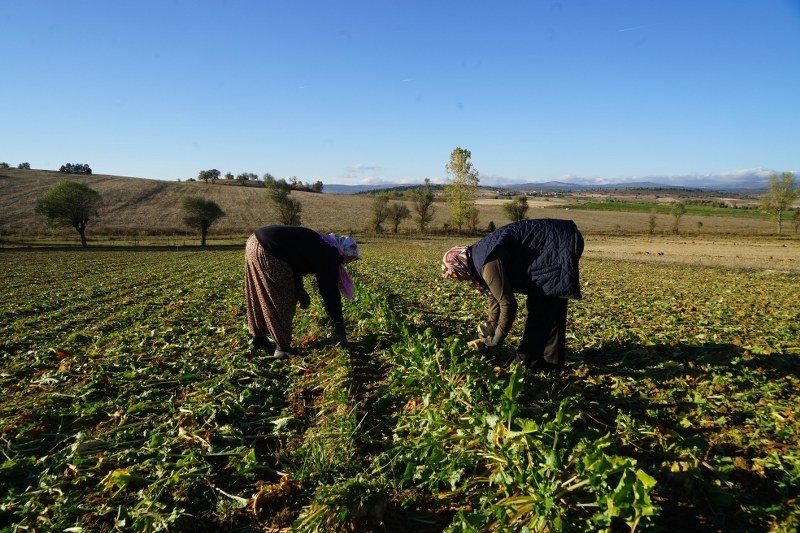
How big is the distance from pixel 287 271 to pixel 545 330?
3.49 meters

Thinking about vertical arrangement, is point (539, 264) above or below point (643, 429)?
above

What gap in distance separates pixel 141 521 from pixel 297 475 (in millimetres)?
1053

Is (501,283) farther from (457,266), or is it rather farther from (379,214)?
(379,214)

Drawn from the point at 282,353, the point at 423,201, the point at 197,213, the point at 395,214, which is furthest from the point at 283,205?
the point at 282,353

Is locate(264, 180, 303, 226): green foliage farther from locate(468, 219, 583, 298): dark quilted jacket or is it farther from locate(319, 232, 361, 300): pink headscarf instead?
locate(468, 219, 583, 298): dark quilted jacket

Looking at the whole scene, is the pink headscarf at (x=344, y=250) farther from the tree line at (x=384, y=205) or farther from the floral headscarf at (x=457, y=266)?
the tree line at (x=384, y=205)

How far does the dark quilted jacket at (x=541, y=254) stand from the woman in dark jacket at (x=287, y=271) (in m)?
1.99

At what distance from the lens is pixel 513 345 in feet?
21.6

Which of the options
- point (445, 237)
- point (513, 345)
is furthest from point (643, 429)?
point (445, 237)

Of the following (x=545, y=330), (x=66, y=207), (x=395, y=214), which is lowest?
(x=545, y=330)

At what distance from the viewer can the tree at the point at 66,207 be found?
1592 inches

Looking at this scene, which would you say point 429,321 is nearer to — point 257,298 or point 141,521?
point 257,298

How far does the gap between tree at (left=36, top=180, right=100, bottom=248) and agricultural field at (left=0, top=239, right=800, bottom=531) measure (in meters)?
41.5

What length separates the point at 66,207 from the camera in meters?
40.5
